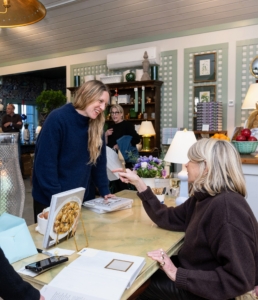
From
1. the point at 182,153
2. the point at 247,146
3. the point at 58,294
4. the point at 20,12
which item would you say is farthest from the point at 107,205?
the point at 247,146

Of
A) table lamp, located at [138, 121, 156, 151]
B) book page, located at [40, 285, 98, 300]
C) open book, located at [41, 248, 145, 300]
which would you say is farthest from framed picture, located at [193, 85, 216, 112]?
book page, located at [40, 285, 98, 300]

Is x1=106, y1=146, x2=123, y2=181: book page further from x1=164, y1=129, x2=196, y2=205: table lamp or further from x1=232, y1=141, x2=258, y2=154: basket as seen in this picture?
x1=164, y1=129, x2=196, y2=205: table lamp

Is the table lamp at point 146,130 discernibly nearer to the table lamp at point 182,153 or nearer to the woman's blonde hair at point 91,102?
the table lamp at point 182,153

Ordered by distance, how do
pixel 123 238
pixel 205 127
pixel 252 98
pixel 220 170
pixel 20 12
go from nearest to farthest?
pixel 220 170 → pixel 123 238 → pixel 20 12 → pixel 252 98 → pixel 205 127

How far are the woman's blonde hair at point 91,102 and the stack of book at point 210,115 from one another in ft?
11.0

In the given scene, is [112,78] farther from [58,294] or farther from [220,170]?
[58,294]

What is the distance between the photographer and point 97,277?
110 cm

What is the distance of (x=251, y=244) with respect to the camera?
122cm

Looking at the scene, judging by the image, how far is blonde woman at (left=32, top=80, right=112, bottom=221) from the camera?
5.90ft

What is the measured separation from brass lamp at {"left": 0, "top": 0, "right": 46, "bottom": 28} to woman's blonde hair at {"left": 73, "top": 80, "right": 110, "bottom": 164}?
47cm

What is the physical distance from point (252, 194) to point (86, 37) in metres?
4.99

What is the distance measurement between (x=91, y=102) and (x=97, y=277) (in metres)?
1.11

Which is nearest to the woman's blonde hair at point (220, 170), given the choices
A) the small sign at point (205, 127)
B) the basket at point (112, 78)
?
the small sign at point (205, 127)

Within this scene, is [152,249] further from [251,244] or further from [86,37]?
[86,37]
